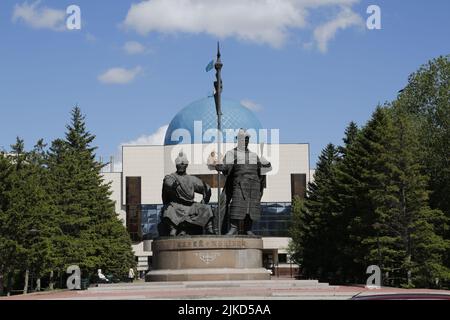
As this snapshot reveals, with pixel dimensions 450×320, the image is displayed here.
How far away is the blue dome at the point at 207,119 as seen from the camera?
221 ft

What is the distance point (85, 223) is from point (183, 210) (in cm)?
2232

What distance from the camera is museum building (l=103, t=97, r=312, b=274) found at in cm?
6969

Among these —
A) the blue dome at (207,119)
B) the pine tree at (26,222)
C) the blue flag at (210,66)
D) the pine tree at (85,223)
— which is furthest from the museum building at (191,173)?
the blue flag at (210,66)

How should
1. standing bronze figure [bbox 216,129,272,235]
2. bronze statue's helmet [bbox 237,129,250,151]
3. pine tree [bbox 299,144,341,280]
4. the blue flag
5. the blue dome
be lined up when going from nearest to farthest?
standing bronze figure [bbox 216,129,272,235]
bronze statue's helmet [bbox 237,129,250,151]
the blue flag
pine tree [bbox 299,144,341,280]
the blue dome

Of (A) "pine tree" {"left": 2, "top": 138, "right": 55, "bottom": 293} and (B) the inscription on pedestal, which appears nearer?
(B) the inscription on pedestal

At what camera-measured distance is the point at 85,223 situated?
43.7 m

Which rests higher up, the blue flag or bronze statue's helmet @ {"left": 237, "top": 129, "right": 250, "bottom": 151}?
the blue flag

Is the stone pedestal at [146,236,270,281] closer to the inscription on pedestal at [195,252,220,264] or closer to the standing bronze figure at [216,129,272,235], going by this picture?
the inscription on pedestal at [195,252,220,264]

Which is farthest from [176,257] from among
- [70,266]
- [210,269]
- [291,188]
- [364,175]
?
[291,188]

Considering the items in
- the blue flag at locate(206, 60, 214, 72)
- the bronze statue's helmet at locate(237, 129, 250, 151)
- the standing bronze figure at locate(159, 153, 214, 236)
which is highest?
the blue flag at locate(206, 60, 214, 72)

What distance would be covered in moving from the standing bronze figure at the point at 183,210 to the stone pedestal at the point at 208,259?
927 millimetres

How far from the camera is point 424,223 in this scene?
31.9 m

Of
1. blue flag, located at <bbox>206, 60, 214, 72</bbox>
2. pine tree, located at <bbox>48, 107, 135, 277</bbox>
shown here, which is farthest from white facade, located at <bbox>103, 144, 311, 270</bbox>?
blue flag, located at <bbox>206, 60, 214, 72</bbox>

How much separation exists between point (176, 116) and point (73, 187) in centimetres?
2909
